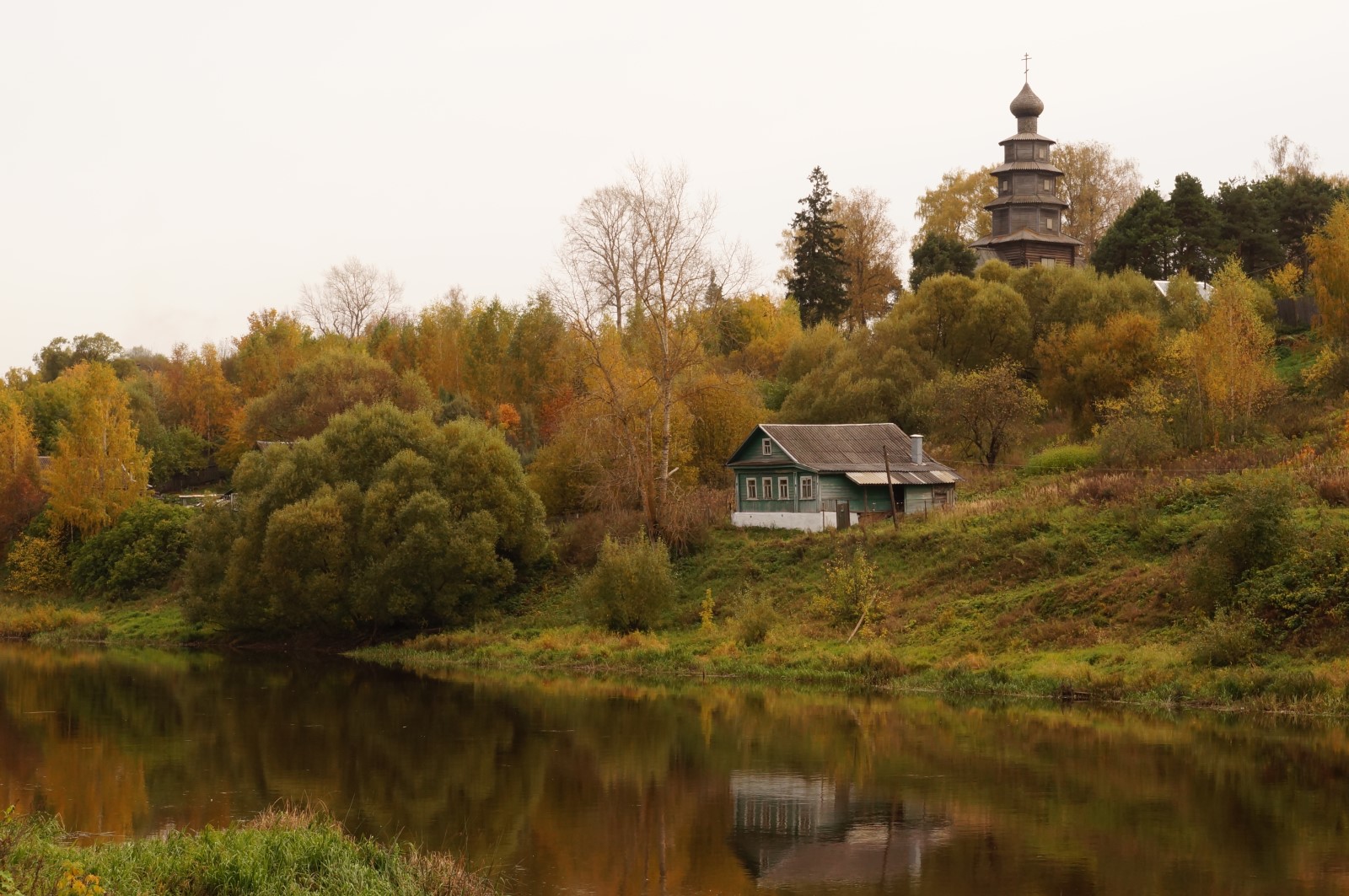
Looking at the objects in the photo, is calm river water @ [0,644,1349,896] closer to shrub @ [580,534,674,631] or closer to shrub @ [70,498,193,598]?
shrub @ [580,534,674,631]

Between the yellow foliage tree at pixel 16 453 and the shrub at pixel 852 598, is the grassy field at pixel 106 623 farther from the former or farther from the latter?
the shrub at pixel 852 598

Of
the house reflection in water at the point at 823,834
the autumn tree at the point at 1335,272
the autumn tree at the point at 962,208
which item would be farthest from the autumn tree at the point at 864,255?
the house reflection in water at the point at 823,834

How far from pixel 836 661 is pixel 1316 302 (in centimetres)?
3751

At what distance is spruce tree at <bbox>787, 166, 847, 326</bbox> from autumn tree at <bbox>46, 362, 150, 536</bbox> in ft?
121

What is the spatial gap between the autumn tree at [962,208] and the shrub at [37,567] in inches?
2169

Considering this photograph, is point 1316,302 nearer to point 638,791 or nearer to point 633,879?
point 638,791

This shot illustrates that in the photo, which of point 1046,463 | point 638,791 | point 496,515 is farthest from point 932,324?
point 638,791

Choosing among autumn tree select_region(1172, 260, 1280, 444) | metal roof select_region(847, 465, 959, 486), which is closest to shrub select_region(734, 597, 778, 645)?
metal roof select_region(847, 465, 959, 486)

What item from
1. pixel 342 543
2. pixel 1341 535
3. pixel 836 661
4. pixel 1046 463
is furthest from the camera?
pixel 1046 463

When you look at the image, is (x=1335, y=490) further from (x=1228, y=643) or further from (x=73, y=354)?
(x=73, y=354)

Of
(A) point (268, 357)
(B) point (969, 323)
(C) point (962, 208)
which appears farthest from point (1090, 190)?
(A) point (268, 357)

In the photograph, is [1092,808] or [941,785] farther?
[941,785]

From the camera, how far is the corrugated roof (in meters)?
53.3

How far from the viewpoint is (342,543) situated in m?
51.0
